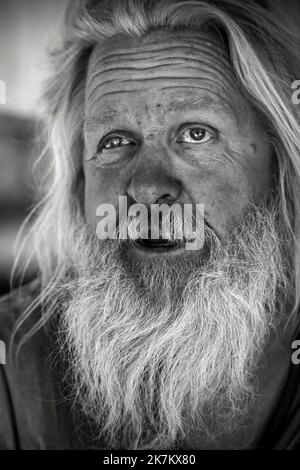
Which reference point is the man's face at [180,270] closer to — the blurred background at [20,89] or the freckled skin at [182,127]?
the freckled skin at [182,127]

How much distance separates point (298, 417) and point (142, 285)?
0.55 metres

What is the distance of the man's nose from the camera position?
1.42 m

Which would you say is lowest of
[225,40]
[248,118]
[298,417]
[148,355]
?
[298,417]

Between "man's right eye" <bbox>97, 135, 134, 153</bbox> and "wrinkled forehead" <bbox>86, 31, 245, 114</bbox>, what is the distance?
115 mm

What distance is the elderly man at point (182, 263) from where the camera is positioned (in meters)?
1.47

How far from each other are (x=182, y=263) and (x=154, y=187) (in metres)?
0.22

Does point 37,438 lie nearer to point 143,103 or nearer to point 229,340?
point 229,340

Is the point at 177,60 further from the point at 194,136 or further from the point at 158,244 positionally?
the point at 158,244

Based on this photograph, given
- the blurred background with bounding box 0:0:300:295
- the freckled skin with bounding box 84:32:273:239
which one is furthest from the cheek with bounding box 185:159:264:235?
the blurred background with bounding box 0:0:300:295

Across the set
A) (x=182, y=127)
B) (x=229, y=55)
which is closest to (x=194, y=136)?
(x=182, y=127)

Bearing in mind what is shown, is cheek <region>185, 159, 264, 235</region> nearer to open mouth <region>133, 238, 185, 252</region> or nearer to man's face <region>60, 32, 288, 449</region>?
man's face <region>60, 32, 288, 449</region>

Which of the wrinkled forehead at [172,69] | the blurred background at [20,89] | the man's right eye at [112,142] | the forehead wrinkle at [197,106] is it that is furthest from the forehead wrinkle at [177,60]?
the blurred background at [20,89]

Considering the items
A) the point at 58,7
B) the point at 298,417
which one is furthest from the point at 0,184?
the point at 298,417
